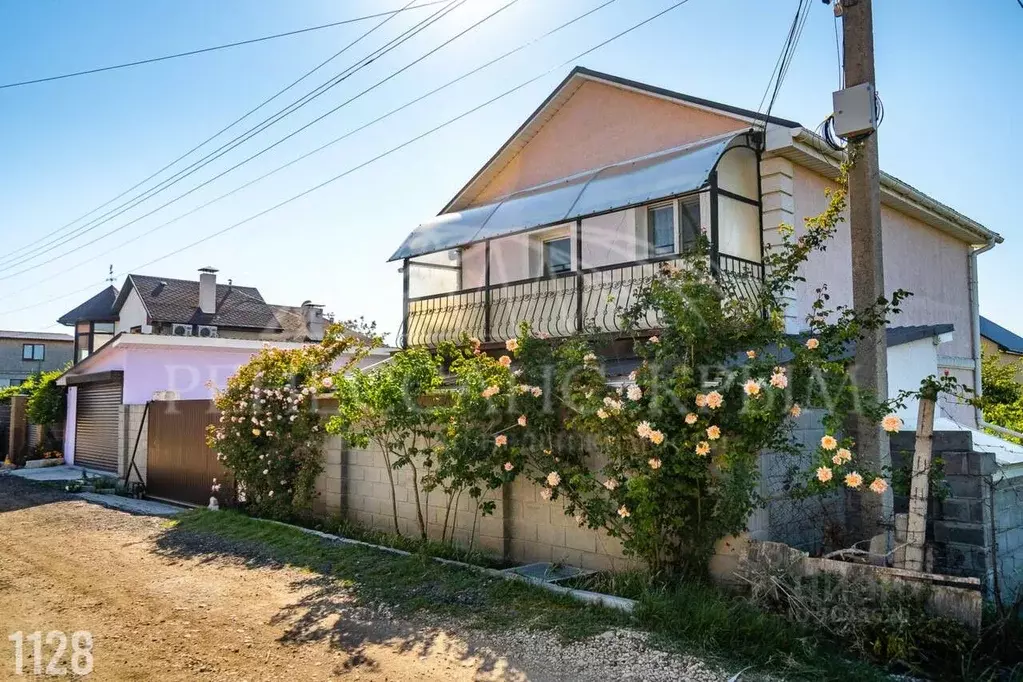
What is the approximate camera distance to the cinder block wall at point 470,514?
677cm

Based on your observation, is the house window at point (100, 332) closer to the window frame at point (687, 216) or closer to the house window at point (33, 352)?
the house window at point (33, 352)

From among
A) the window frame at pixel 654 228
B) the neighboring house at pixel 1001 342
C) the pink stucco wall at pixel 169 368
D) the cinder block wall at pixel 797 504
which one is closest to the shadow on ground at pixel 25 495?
the pink stucco wall at pixel 169 368

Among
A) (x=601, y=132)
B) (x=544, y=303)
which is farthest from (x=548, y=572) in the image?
(x=601, y=132)

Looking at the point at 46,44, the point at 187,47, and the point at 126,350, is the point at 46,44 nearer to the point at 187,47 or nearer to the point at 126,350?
the point at 187,47

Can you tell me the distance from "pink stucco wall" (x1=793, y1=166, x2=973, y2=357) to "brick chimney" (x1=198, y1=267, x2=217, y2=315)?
19921mm

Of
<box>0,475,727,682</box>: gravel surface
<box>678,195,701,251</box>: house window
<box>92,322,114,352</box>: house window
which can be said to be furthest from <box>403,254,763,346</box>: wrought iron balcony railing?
<box>92,322,114,352</box>: house window

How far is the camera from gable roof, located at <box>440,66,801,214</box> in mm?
10273

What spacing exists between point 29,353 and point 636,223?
4516 cm

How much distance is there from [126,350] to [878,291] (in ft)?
53.2

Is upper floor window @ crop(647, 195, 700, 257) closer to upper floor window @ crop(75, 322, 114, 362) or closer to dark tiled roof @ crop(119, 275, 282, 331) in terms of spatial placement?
dark tiled roof @ crop(119, 275, 282, 331)

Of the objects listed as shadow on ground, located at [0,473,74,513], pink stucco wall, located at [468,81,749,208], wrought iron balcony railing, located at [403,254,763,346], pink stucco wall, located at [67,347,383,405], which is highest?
pink stucco wall, located at [468,81,749,208]

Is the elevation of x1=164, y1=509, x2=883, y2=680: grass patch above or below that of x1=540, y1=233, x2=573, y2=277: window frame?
below

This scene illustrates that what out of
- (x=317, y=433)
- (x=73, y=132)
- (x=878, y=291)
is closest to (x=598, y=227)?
(x=317, y=433)

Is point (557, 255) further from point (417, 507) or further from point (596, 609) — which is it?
point (596, 609)
